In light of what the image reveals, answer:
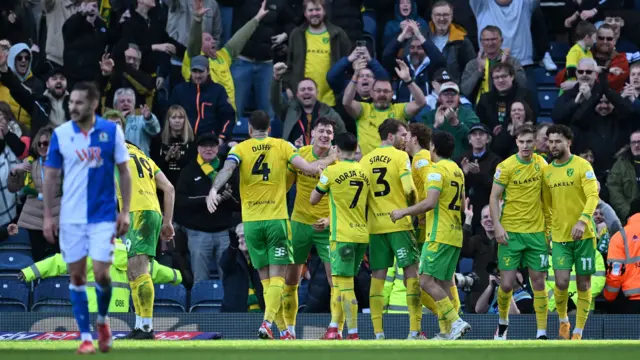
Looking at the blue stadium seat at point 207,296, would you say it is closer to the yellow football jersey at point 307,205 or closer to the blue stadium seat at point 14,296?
the blue stadium seat at point 14,296

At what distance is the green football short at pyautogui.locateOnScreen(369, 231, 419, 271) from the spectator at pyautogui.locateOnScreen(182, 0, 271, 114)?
19.3 feet

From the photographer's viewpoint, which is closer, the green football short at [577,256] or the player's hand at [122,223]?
the player's hand at [122,223]

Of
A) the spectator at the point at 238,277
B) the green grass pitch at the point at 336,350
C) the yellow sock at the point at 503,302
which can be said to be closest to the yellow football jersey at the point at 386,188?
the yellow sock at the point at 503,302

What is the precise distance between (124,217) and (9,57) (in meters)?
9.96

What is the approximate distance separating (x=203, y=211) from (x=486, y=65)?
4.97 meters

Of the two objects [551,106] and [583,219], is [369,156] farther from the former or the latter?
[551,106]

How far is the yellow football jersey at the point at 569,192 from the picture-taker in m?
14.1

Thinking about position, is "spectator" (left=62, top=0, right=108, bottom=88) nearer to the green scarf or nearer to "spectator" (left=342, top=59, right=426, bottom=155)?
the green scarf

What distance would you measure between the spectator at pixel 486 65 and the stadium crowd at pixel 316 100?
0.03m

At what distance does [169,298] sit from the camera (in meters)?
16.8

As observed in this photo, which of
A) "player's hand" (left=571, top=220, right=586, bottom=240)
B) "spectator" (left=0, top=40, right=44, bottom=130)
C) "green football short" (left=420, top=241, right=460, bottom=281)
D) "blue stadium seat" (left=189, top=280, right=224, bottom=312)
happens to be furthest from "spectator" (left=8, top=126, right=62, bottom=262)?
"player's hand" (left=571, top=220, right=586, bottom=240)

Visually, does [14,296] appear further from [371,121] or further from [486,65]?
[486,65]

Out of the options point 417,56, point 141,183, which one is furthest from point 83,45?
point 141,183

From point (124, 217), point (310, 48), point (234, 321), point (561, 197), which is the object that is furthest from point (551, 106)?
point (124, 217)
